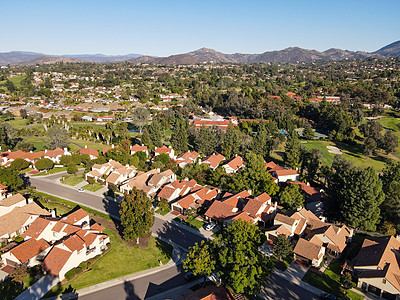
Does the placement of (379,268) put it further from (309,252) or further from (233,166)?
(233,166)

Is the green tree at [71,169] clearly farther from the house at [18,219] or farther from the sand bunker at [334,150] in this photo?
the sand bunker at [334,150]

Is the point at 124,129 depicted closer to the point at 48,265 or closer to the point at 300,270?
the point at 48,265

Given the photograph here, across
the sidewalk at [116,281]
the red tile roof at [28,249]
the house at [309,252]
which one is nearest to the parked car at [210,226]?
the sidewalk at [116,281]

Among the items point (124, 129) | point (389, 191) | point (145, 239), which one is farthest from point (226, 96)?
point (145, 239)

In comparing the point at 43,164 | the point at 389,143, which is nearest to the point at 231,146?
the point at 43,164

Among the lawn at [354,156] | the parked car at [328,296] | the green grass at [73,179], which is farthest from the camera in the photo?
the lawn at [354,156]

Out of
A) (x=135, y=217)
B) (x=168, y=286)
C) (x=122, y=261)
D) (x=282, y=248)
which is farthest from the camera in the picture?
(x=135, y=217)
